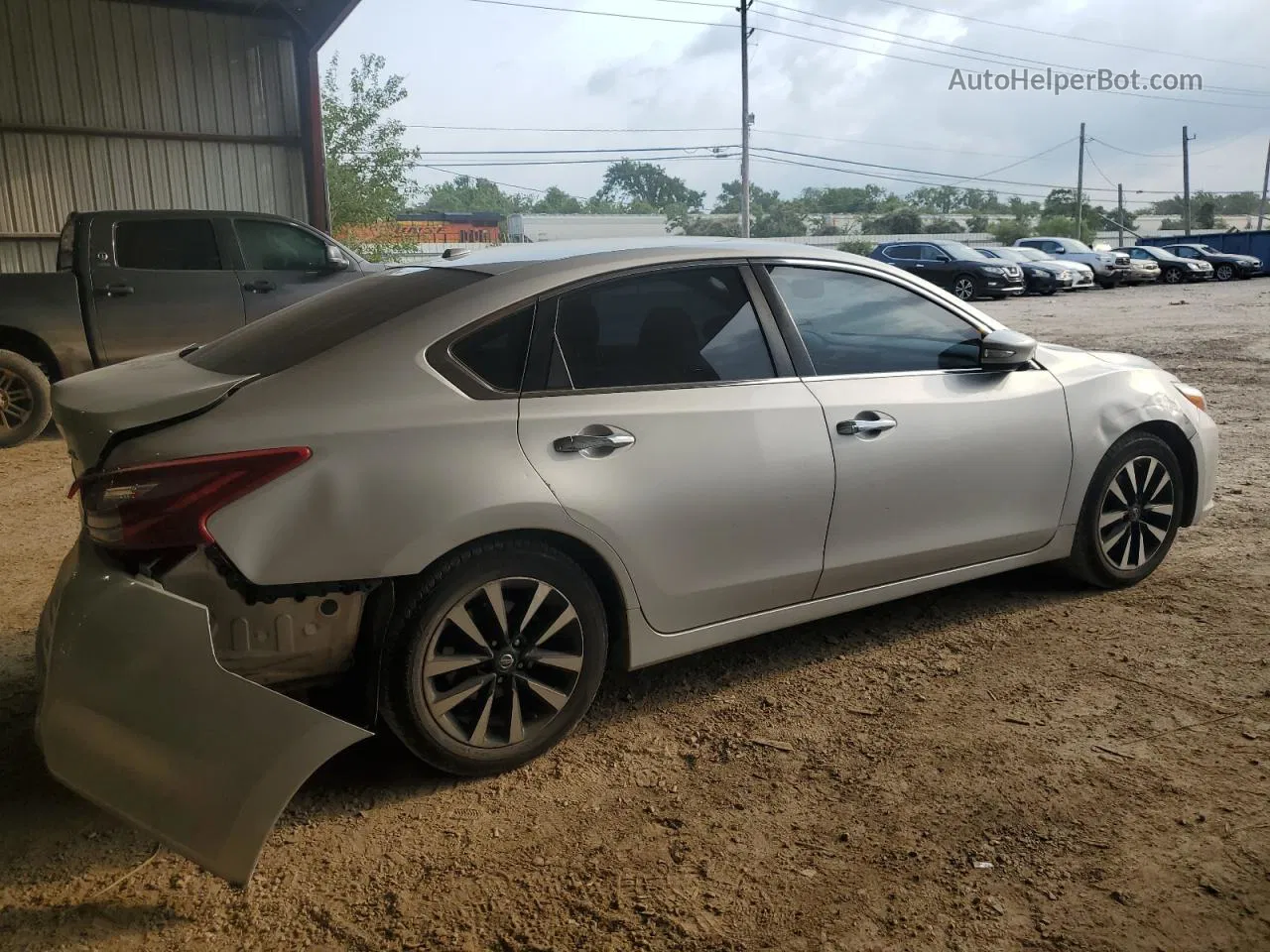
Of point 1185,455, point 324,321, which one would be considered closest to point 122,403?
point 324,321

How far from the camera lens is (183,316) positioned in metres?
9.26

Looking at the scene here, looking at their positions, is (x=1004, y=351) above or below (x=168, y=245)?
below

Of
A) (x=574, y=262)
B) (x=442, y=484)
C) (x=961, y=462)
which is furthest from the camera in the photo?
(x=961, y=462)

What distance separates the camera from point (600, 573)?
3.25 m

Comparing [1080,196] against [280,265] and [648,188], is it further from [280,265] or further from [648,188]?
[280,265]

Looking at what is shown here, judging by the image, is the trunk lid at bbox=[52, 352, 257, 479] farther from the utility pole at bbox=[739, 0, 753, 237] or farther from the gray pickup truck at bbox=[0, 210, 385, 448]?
the utility pole at bbox=[739, 0, 753, 237]

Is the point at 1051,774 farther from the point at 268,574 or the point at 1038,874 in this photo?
the point at 268,574

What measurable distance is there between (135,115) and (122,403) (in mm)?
13627

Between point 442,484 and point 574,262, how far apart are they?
3.11 feet

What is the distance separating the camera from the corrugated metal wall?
13773 mm

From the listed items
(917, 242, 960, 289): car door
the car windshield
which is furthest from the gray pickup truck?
the car windshield

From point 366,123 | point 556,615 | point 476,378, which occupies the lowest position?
point 556,615

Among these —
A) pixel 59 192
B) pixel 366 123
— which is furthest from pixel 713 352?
pixel 366 123

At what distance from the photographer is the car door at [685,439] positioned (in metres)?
3.17
